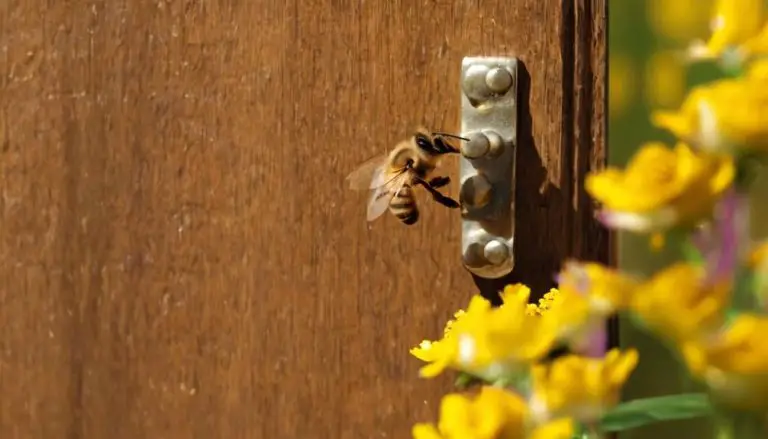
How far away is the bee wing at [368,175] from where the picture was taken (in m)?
0.78

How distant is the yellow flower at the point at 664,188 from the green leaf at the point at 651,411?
7cm

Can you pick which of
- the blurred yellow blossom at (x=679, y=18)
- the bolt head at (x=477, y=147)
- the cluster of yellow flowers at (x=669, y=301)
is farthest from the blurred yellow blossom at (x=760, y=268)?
the blurred yellow blossom at (x=679, y=18)

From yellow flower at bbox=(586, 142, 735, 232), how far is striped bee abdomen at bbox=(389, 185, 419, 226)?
474 millimetres

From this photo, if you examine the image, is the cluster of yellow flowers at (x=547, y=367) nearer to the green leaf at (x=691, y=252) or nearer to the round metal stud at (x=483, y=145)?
the green leaf at (x=691, y=252)

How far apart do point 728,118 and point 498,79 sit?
482 millimetres

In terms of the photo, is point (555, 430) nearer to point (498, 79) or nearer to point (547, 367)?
point (547, 367)

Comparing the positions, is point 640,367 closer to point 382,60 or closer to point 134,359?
point 382,60

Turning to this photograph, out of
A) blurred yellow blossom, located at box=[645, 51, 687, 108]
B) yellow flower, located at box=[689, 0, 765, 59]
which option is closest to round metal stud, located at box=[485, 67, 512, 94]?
blurred yellow blossom, located at box=[645, 51, 687, 108]

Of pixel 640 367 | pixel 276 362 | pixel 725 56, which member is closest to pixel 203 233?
pixel 276 362

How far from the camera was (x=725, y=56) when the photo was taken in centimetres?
34

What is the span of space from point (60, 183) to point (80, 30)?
0.51 ft

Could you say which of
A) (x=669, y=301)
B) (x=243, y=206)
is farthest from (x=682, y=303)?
(x=243, y=206)

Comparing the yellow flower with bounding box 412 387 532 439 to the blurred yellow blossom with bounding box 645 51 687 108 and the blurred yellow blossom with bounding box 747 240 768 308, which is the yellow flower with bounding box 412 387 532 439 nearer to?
the blurred yellow blossom with bounding box 747 240 768 308

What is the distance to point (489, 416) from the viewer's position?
291 millimetres
